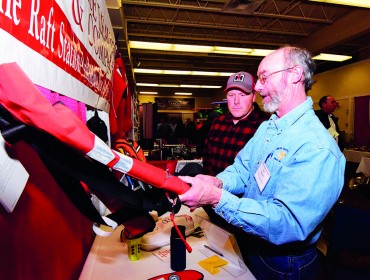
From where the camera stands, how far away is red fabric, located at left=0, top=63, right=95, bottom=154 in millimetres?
524

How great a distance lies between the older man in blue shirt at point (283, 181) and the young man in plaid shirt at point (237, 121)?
2.70 ft

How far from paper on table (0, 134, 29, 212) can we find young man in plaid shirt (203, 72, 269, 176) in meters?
2.06

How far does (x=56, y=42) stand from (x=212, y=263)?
3.92 feet

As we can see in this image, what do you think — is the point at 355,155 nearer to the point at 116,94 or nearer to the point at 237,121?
the point at 237,121

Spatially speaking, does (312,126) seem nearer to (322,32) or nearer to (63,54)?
(63,54)

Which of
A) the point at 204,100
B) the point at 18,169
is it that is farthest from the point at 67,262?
the point at 204,100

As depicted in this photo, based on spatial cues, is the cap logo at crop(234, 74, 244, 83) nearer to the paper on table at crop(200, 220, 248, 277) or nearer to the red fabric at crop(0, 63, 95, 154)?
the paper on table at crop(200, 220, 248, 277)

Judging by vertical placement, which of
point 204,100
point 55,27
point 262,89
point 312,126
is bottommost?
point 312,126

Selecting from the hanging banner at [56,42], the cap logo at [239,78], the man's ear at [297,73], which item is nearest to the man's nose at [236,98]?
the cap logo at [239,78]

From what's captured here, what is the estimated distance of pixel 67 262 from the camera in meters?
1.25

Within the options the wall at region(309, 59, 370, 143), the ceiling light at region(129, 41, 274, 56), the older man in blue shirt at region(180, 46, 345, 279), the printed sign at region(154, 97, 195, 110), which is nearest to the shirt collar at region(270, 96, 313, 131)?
the older man in blue shirt at region(180, 46, 345, 279)

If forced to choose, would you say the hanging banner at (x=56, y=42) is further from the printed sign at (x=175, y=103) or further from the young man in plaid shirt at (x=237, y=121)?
the printed sign at (x=175, y=103)

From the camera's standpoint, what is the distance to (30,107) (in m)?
0.53

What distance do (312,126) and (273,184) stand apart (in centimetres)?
32
